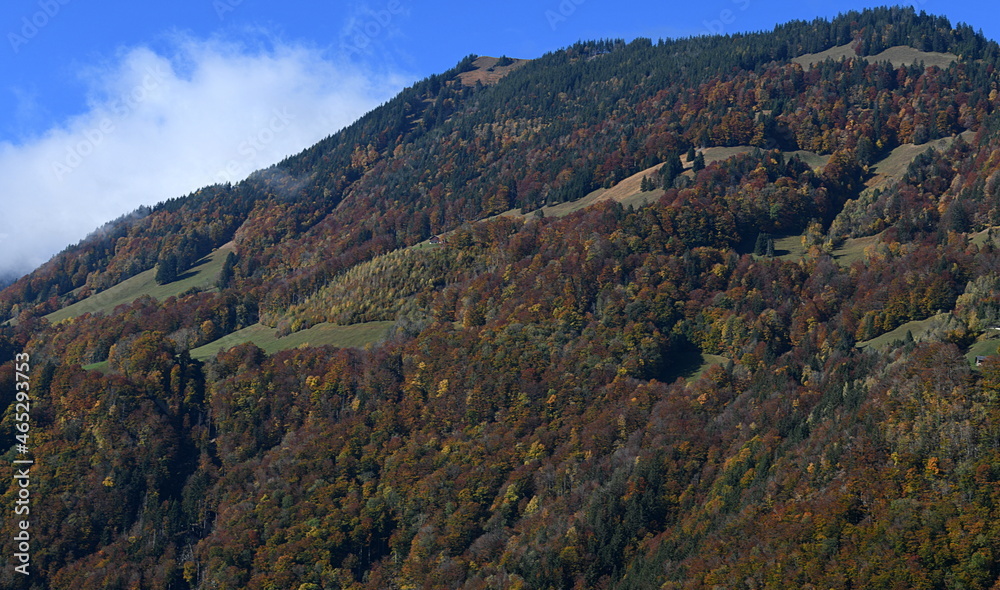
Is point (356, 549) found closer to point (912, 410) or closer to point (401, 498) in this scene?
point (401, 498)

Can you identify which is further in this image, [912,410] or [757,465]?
[757,465]

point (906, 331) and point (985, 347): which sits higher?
point (906, 331)

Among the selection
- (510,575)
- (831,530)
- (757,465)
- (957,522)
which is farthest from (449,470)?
(957,522)

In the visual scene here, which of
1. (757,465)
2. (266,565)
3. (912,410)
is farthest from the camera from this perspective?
(266,565)

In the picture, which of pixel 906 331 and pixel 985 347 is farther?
pixel 906 331

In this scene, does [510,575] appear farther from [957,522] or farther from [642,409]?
[957,522]

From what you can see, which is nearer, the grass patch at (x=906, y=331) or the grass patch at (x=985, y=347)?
the grass patch at (x=985, y=347)

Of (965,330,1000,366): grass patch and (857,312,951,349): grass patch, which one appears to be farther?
(857,312,951,349): grass patch

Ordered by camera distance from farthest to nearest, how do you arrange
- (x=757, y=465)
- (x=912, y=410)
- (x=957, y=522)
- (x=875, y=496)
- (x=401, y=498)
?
(x=401, y=498)
(x=757, y=465)
(x=912, y=410)
(x=875, y=496)
(x=957, y=522)

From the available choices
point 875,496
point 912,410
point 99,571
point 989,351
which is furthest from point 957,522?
point 99,571

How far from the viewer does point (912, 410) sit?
139 m

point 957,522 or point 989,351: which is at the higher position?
point 989,351

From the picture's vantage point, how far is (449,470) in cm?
18488

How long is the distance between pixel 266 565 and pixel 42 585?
4942 centimetres
